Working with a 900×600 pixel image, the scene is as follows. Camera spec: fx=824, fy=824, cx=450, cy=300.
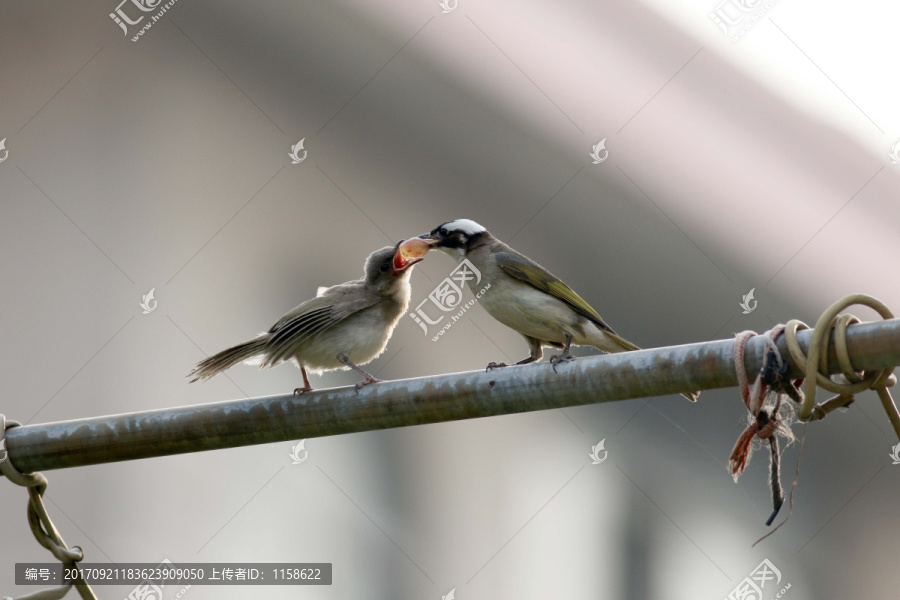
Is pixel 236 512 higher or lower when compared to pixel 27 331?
lower

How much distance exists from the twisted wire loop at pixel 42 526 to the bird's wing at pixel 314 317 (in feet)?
4.22

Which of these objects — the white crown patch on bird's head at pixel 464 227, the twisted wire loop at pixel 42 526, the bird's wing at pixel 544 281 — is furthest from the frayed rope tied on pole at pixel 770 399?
the white crown patch on bird's head at pixel 464 227

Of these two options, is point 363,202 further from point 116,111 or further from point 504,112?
point 116,111

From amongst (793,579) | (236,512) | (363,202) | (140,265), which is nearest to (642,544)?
(793,579)

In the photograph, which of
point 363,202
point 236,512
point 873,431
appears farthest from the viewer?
point 363,202

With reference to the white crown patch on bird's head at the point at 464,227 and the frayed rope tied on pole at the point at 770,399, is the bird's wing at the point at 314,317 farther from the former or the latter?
the frayed rope tied on pole at the point at 770,399

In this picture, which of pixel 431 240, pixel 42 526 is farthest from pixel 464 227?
pixel 42 526

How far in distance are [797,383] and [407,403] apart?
93cm

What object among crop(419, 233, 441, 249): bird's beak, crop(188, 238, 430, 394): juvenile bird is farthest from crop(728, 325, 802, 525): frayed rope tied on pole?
crop(419, 233, 441, 249): bird's beak

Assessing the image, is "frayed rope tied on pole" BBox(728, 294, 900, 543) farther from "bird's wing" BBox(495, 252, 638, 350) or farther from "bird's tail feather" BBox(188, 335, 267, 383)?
"bird's tail feather" BBox(188, 335, 267, 383)

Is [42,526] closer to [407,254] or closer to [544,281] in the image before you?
[407,254]

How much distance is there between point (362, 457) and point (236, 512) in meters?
1.33

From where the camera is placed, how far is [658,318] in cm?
802

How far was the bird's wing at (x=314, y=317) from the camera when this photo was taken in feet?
11.7
